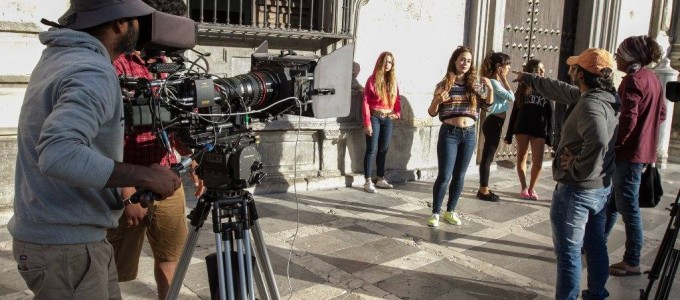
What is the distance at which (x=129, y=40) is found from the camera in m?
1.78

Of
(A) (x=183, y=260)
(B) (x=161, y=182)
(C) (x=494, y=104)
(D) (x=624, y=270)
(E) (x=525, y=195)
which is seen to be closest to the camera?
(B) (x=161, y=182)

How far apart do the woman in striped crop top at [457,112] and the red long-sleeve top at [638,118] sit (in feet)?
3.98

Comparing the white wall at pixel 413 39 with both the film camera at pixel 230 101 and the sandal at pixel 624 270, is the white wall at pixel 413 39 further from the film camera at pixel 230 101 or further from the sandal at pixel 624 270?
the film camera at pixel 230 101

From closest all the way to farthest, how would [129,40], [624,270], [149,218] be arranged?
1. [129,40]
2. [149,218]
3. [624,270]

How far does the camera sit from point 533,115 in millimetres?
6039

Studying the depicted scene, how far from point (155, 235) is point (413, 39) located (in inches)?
185

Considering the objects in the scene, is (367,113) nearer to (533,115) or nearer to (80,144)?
(533,115)

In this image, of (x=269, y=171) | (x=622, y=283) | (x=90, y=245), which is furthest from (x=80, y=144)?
(x=269, y=171)

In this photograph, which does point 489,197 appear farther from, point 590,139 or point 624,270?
point 590,139

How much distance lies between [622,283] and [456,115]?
1803 millimetres

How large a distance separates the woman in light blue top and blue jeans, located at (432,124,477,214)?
0.51 m

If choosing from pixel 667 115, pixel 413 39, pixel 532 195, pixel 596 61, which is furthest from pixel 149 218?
pixel 667 115

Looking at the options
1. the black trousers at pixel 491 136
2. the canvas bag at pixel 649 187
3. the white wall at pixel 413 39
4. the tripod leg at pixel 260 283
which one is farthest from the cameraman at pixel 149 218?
the black trousers at pixel 491 136

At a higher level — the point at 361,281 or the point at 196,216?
the point at 196,216
